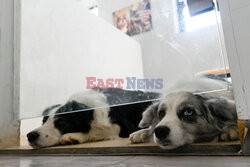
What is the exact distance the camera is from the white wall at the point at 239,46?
0.83m

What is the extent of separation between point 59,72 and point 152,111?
3.74 ft

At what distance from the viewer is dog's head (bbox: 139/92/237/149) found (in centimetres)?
92

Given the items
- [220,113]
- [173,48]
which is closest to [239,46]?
[220,113]

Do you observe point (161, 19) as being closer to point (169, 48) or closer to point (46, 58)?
point (169, 48)

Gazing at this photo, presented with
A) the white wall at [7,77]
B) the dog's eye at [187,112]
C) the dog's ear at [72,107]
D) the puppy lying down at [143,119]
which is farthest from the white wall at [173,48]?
the white wall at [7,77]

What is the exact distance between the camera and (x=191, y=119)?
1016mm

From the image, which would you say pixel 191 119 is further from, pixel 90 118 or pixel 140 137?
pixel 90 118

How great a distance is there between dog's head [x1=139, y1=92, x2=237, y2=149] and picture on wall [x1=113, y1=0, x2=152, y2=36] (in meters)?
0.60

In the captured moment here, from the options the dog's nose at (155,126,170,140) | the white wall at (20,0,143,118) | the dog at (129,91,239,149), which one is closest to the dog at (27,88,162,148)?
the white wall at (20,0,143,118)

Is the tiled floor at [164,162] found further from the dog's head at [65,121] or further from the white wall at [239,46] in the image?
the dog's head at [65,121]

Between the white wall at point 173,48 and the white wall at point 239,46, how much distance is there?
0.16m

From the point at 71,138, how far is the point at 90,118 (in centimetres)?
24

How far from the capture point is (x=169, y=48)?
128 centimetres

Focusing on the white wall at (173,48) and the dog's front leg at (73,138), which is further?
the dog's front leg at (73,138)
